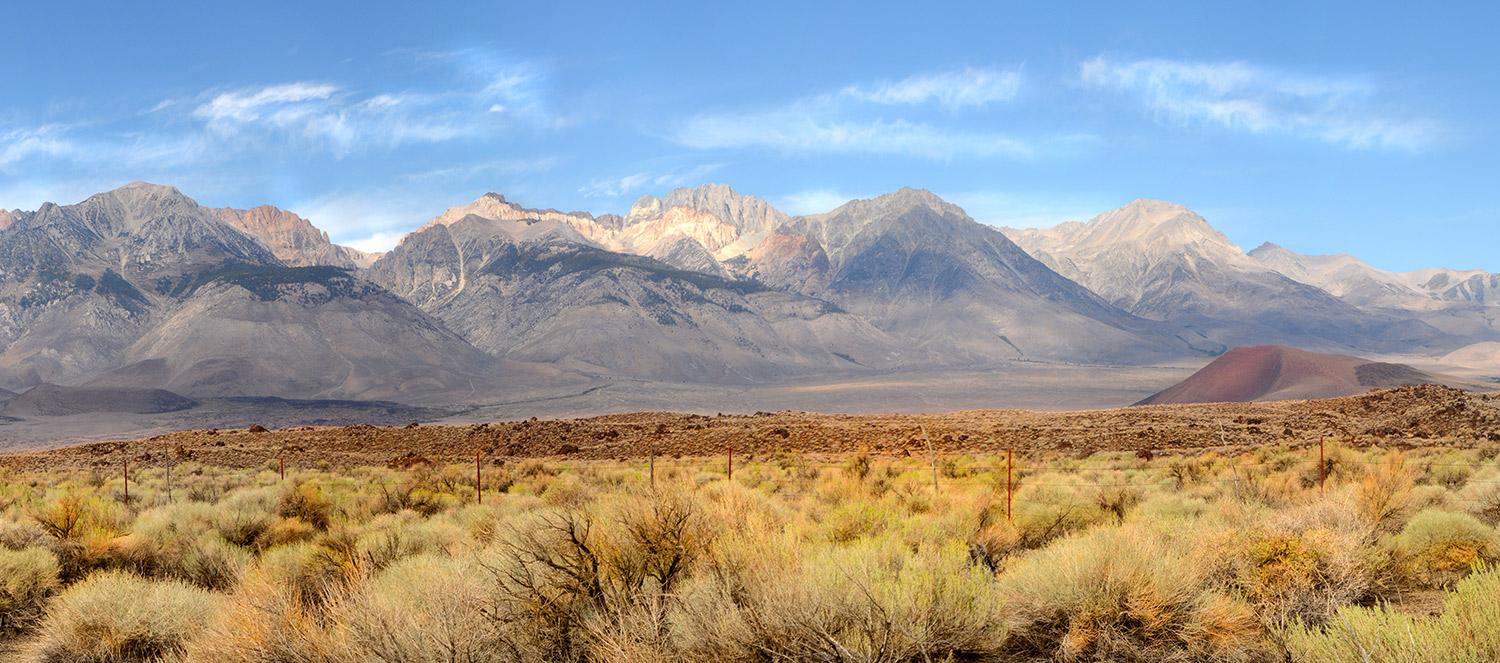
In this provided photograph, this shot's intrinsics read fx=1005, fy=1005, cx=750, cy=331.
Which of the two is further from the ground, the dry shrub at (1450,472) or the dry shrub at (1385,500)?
the dry shrub at (1385,500)

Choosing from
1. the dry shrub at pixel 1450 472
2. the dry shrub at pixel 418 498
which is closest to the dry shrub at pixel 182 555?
the dry shrub at pixel 418 498

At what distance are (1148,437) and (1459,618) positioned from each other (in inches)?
1332

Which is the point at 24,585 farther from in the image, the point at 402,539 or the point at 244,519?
the point at 244,519

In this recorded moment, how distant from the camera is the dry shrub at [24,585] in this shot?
11.5 meters

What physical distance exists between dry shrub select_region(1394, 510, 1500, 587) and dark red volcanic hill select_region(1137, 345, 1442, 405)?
118707 millimetres

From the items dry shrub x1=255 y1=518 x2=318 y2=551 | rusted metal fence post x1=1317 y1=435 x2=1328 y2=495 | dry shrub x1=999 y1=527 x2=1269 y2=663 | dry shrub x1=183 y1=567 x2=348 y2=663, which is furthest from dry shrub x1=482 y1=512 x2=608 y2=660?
rusted metal fence post x1=1317 y1=435 x2=1328 y2=495

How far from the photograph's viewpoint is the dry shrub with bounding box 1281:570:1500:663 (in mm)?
5758

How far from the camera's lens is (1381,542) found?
11.8m

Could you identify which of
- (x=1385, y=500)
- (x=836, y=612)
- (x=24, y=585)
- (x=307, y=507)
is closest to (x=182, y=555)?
(x=24, y=585)

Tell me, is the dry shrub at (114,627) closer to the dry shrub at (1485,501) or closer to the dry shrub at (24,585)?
the dry shrub at (24,585)

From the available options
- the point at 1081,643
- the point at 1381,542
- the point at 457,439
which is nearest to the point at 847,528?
the point at 1081,643

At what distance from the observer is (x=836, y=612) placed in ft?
25.0

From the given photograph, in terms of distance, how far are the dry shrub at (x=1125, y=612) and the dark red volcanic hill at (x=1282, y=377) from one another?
12470 cm

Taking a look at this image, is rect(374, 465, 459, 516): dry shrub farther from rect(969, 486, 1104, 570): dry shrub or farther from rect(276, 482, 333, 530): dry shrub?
rect(969, 486, 1104, 570): dry shrub
